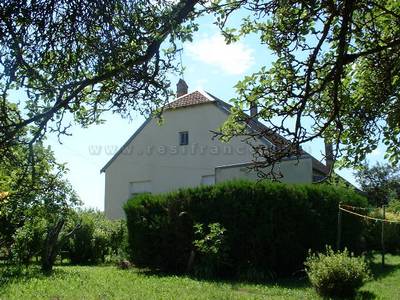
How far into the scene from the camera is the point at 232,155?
25.9 metres

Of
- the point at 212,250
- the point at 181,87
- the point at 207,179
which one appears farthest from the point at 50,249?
the point at 207,179

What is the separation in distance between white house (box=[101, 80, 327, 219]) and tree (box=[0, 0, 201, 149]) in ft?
61.4

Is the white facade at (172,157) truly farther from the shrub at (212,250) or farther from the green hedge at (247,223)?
the shrub at (212,250)

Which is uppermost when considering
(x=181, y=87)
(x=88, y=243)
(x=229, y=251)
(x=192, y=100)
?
(x=181, y=87)

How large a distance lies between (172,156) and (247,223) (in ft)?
47.9

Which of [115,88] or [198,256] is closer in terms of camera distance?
[115,88]

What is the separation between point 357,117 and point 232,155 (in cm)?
1807

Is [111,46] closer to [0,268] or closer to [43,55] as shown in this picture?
[43,55]

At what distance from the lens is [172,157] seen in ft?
94.6

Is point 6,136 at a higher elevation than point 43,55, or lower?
lower

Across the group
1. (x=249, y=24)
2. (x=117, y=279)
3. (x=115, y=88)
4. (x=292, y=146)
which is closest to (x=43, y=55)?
(x=115, y=88)

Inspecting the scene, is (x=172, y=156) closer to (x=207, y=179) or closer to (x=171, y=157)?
(x=171, y=157)

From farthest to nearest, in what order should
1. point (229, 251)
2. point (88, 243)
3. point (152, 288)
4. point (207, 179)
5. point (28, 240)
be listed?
point (207, 179), point (88, 243), point (28, 240), point (229, 251), point (152, 288)

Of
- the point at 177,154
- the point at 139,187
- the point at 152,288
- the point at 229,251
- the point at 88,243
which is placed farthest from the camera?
the point at 139,187
